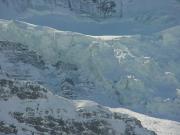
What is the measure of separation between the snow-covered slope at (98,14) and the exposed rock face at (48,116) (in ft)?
150

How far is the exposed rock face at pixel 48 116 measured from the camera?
118625 millimetres

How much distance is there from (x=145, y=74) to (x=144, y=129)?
80.1 ft

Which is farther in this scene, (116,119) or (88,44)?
(88,44)

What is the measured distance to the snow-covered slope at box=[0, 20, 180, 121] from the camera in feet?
493

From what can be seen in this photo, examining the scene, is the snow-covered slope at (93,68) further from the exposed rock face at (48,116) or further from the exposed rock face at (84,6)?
the exposed rock face at (48,116)

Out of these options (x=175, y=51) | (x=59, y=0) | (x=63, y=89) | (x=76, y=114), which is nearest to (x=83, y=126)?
(x=76, y=114)

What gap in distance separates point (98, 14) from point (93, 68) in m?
27.0

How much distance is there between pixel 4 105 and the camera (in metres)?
120

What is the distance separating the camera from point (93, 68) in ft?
506

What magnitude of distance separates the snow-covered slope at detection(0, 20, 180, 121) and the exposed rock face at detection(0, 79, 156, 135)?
21474mm

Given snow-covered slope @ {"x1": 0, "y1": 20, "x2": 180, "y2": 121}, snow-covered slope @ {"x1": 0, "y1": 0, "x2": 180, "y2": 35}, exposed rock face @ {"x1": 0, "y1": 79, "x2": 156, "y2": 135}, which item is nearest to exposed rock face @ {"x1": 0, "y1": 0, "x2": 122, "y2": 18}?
snow-covered slope @ {"x1": 0, "y1": 0, "x2": 180, "y2": 35}

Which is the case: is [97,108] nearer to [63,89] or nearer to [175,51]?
[63,89]

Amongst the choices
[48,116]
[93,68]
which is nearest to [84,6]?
[93,68]

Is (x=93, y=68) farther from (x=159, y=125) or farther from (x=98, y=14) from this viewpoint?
(x=98, y=14)
